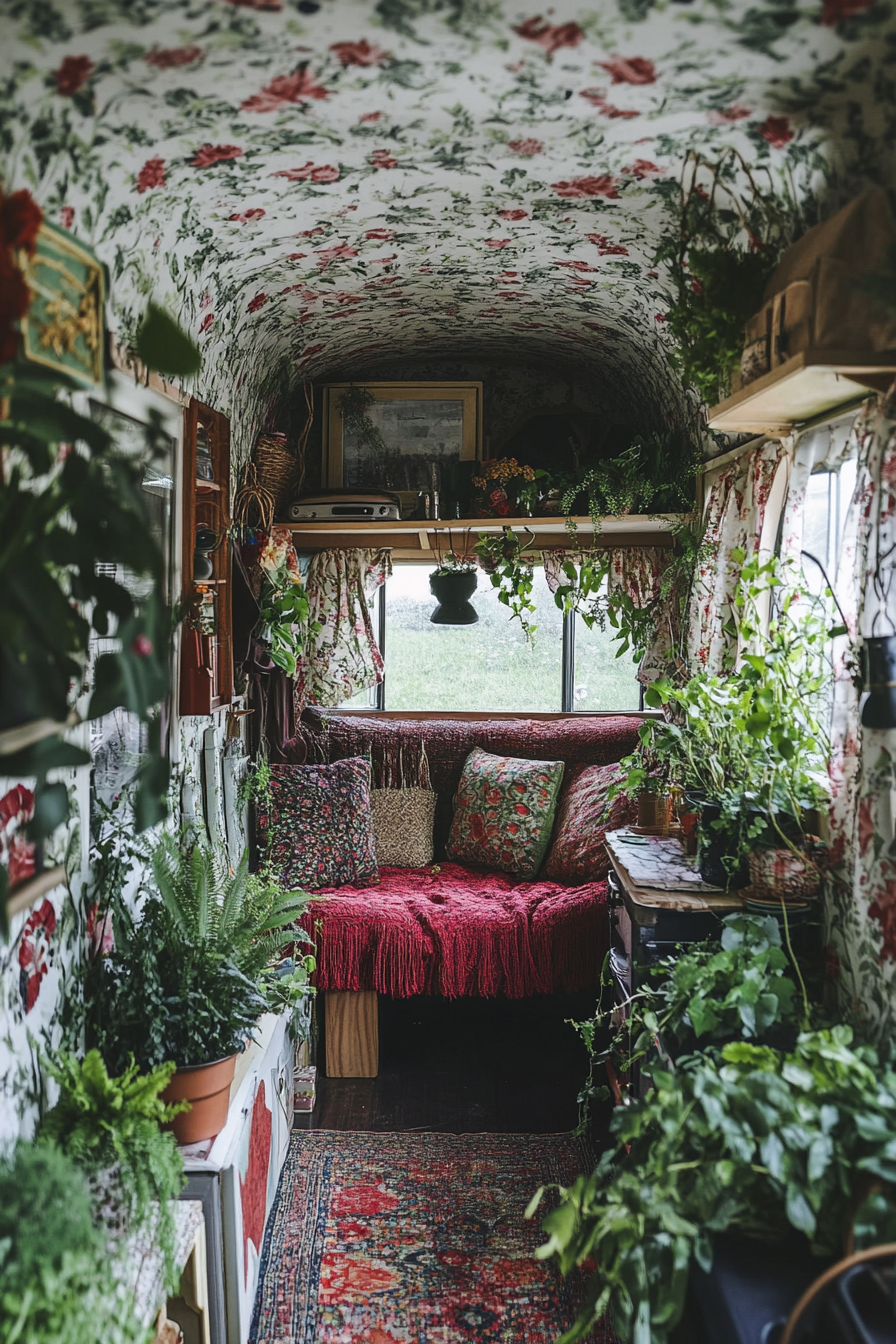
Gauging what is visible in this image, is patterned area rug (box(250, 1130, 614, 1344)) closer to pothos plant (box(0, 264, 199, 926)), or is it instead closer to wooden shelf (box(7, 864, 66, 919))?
wooden shelf (box(7, 864, 66, 919))

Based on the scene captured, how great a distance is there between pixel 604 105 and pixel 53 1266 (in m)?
2.19

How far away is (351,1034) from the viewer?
346 cm

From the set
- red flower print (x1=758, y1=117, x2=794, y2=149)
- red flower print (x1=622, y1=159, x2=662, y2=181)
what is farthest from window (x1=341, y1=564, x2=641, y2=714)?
red flower print (x1=758, y1=117, x2=794, y2=149)

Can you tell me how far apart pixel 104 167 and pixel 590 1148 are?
9.58 ft

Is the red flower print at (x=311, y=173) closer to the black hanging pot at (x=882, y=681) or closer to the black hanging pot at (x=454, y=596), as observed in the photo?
the black hanging pot at (x=882, y=681)

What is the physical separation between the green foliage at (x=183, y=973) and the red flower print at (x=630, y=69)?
1.89m

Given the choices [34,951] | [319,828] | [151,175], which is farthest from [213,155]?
[319,828]

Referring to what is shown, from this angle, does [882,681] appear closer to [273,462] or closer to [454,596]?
[454,596]

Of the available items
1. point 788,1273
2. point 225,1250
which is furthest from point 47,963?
point 788,1273

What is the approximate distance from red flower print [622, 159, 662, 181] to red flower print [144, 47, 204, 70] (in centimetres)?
94

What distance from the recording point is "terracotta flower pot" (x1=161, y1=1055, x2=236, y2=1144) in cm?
211

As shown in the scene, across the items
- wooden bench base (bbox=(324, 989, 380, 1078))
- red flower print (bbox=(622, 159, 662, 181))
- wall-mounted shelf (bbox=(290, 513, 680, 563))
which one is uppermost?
red flower print (bbox=(622, 159, 662, 181))

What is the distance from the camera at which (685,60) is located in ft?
5.44

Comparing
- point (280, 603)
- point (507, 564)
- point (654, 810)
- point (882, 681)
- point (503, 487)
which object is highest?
point (503, 487)
